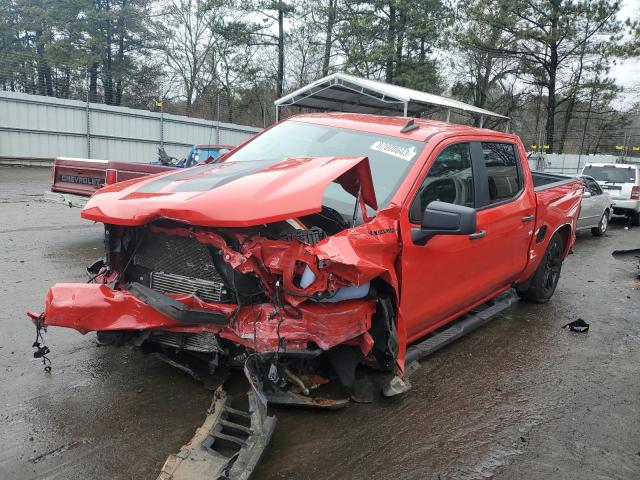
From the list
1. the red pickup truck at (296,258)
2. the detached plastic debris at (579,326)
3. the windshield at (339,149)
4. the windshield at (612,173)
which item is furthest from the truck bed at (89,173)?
the windshield at (612,173)

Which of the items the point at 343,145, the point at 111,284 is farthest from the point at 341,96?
the point at 111,284

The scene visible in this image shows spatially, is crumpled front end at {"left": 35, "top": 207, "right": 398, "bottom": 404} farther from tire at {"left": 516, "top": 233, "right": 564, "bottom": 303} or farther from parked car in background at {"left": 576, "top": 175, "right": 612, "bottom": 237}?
parked car in background at {"left": 576, "top": 175, "right": 612, "bottom": 237}

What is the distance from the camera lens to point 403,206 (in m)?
3.24

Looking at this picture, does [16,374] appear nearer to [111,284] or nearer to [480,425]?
[111,284]

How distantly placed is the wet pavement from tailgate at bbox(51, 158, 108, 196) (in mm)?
2746

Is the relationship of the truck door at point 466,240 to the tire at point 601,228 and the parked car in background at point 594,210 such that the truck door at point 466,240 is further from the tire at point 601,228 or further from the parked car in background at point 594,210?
the tire at point 601,228

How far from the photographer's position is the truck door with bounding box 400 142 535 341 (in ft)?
11.2

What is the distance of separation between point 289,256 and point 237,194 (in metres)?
0.47

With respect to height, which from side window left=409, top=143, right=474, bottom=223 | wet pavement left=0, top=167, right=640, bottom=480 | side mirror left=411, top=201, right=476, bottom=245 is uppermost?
side window left=409, top=143, right=474, bottom=223

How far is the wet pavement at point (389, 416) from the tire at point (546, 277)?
2.65 feet

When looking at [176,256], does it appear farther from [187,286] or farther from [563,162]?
[563,162]

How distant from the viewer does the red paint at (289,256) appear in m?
2.69

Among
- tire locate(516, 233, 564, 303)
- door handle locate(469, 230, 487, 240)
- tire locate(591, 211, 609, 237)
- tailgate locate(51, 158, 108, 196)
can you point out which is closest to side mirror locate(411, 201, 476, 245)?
door handle locate(469, 230, 487, 240)

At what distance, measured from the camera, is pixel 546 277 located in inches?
233
